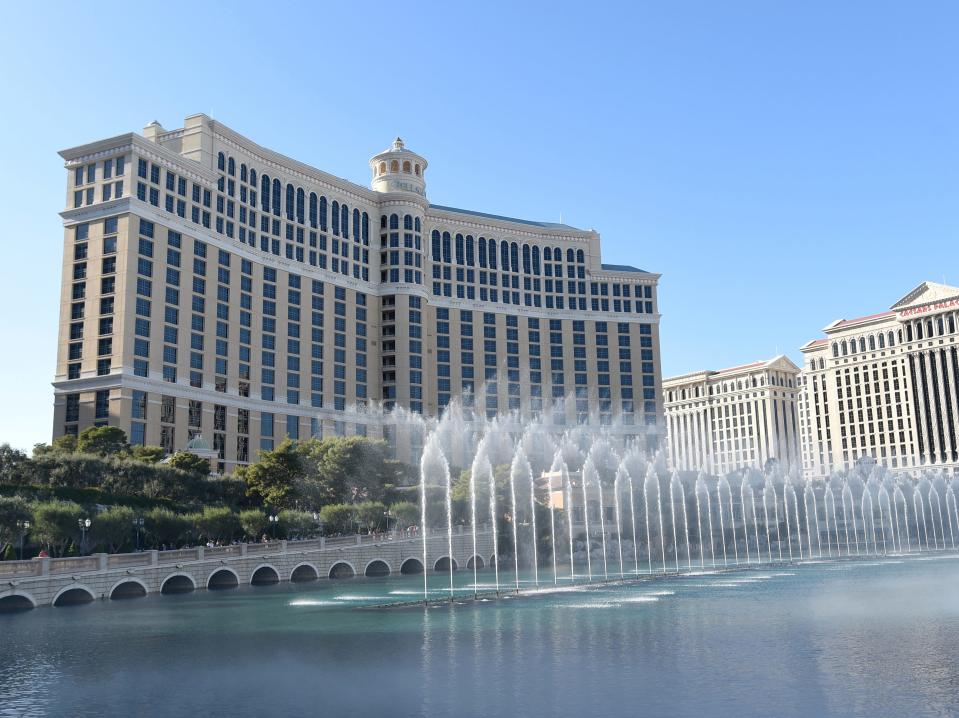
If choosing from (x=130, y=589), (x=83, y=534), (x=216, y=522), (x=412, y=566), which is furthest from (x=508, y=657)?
(x=412, y=566)

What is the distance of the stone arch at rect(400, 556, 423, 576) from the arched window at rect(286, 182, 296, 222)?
6329cm

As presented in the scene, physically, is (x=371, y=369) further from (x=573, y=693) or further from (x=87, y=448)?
(x=573, y=693)

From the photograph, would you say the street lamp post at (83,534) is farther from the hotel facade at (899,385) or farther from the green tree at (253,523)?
the hotel facade at (899,385)

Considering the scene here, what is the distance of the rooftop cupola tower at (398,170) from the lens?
15175cm

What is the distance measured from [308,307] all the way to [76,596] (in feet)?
257

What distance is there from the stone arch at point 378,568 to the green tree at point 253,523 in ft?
33.5

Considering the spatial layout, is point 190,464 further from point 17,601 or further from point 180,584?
point 17,601

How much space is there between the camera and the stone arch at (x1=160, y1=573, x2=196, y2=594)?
6731cm

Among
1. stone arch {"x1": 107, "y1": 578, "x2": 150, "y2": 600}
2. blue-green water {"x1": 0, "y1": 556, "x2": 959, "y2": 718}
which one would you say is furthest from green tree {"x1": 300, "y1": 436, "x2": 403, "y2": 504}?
blue-green water {"x1": 0, "y1": 556, "x2": 959, "y2": 718}

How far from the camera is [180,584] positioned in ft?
225

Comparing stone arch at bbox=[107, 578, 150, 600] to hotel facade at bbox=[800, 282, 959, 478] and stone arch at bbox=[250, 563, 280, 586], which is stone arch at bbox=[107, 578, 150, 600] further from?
hotel facade at bbox=[800, 282, 959, 478]

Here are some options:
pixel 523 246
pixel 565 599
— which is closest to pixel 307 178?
pixel 523 246

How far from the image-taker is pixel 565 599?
55438 mm

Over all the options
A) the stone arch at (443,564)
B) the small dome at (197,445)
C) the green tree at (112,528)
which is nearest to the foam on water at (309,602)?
the green tree at (112,528)
